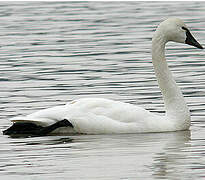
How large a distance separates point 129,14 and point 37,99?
19935 millimetres

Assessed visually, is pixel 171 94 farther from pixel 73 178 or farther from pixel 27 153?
pixel 73 178

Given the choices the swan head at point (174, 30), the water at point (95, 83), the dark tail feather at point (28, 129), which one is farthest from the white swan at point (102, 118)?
the swan head at point (174, 30)

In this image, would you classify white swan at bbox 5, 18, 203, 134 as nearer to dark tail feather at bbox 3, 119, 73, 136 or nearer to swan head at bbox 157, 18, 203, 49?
dark tail feather at bbox 3, 119, 73, 136

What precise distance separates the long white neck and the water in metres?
0.23

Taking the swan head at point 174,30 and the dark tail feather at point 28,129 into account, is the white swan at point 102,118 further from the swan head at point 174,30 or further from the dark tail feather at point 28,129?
the swan head at point 174,30

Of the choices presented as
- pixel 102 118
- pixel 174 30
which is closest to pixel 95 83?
pixel 174 30

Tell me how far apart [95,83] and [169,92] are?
414cm

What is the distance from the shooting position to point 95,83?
1767cm

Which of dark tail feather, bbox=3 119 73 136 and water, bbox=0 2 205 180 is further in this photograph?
dark tail feather, bbox=3 119 73 136

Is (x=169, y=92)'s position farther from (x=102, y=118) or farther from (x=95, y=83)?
(x=95, y=83)

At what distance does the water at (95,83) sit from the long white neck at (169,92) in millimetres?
227

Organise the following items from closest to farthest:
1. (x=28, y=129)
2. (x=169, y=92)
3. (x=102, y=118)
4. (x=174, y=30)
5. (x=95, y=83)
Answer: (x=102, y=118), (x=28, y=129), (x=169, y=92), (x=174, y=30), (x=95, y=83)

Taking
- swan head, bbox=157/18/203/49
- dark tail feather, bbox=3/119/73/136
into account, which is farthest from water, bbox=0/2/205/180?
swan head, bbox=157/18/203/49

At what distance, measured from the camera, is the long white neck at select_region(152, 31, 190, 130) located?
1329 cm
